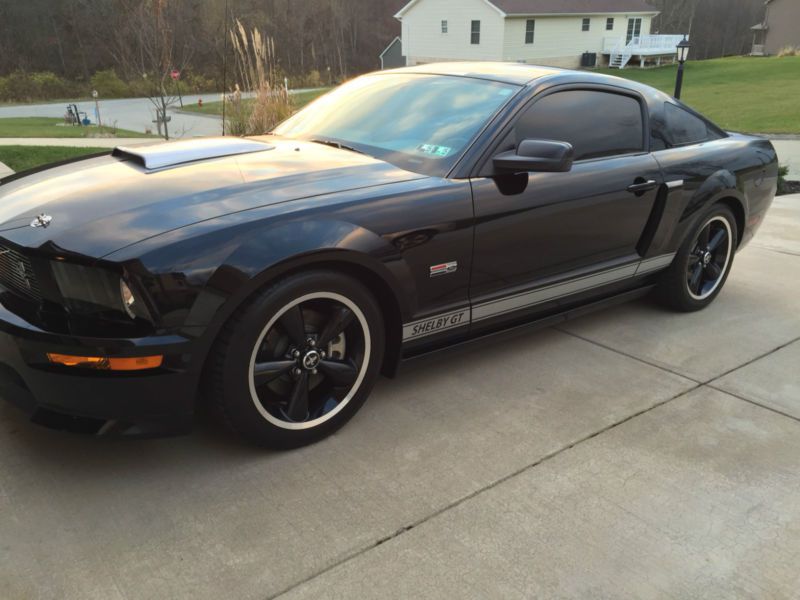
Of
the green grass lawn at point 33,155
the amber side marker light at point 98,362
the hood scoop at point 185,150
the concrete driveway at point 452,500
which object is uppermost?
the hood scoop at point 185,150

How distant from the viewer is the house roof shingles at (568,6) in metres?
38.8

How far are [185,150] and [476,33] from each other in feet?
134

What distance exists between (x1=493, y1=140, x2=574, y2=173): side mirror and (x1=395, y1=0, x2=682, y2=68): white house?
3812 cm

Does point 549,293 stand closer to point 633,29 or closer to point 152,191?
point 152,191

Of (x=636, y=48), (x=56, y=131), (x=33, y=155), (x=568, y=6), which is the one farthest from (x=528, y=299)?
(x=636, y=48)

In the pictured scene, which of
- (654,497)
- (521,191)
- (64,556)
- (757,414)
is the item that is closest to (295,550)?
(64,556)

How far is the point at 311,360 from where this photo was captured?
2.57m

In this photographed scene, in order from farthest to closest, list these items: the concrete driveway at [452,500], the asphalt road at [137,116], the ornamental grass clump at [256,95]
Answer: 1. the asphalt road at [137,116]
2. the ornamental grass clump at [256,95]
3. the concrete driveway at [452,500]

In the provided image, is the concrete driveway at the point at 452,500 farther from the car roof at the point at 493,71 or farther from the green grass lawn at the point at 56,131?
the green grass lawn at the point at 56,131

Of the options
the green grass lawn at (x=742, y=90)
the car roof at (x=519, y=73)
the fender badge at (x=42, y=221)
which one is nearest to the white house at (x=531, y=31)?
the green grass lawn at (x=742, y=90)

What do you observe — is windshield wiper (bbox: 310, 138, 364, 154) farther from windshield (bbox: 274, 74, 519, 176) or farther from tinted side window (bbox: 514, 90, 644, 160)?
tinted side window (bbox: 514, 90, 644, 160)

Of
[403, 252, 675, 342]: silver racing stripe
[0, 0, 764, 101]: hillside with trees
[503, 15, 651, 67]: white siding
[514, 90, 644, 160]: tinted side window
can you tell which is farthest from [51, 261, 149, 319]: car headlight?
[503, 15, 651, 67]: white siding

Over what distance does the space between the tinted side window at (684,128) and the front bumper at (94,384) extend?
3.26 meters

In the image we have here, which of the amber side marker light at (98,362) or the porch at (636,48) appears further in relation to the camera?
the porch at (636,48)
